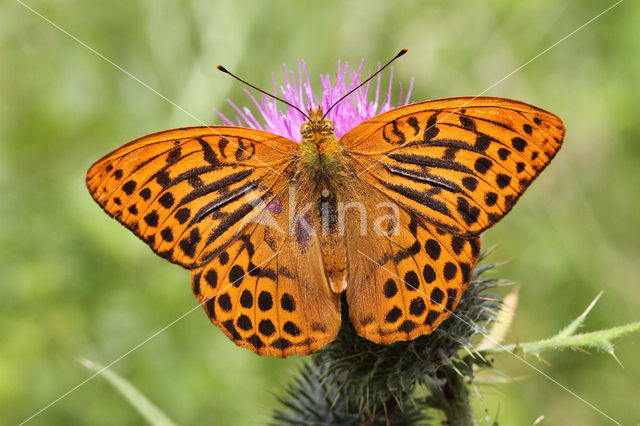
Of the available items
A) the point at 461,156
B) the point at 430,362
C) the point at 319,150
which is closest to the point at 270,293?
the point at 319,150

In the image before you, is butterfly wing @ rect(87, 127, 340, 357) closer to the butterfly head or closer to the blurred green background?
the butterfly head

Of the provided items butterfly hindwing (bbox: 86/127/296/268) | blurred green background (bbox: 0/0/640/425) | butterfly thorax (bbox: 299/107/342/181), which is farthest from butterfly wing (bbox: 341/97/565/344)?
blurred green background (bbox: 0/0/640/425)

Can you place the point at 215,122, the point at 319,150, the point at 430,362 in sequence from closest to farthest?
the point at 319,150 < the point at 430,362 < the point at 215,122

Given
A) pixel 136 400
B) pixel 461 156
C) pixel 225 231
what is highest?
pixel 225 231

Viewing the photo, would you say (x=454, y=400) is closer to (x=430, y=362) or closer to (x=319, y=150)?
(x=430, y=362)

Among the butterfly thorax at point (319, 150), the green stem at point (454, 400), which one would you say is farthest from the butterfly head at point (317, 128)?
the green stem at point (454, 400)

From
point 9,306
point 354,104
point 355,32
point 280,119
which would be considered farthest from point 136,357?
point 355,32
